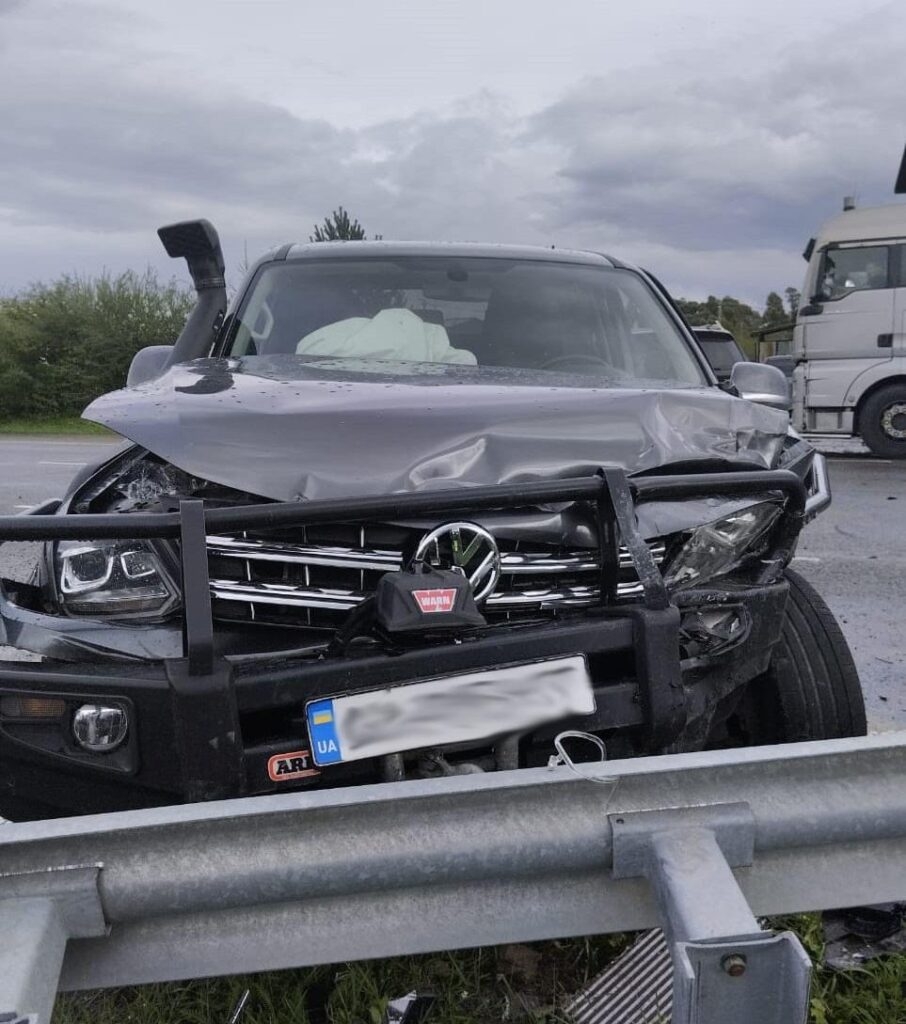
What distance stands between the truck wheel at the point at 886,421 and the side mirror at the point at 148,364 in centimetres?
1088

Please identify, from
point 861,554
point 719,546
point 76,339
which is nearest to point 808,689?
point 719,546

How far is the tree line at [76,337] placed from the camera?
2266cm

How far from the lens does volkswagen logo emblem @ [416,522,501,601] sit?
1.96 m

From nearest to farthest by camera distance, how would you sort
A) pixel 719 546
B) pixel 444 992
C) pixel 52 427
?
pixel 444 992, pixel 719 546, pixel 52 427

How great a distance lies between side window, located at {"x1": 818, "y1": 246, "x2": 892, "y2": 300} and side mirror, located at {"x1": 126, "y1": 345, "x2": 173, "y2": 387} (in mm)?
10770

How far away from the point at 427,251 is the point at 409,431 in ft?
5.99

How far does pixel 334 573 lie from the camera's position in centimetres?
205

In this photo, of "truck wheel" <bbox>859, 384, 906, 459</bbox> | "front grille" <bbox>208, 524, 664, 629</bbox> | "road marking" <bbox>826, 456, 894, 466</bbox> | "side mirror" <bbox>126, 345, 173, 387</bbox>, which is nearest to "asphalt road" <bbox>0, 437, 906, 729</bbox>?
"road marking" <bbox>826, 456, 894, 466</bbox>

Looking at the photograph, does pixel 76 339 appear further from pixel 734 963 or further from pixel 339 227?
pixel 734 963

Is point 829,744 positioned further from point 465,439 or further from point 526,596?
point 465,439

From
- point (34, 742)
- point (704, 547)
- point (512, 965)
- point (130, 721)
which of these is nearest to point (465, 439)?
Answer: point (704, 547)

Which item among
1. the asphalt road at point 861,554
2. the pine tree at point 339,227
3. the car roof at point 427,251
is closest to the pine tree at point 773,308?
the pine tree at point 339,227

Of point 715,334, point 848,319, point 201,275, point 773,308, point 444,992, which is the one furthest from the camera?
point 773,308

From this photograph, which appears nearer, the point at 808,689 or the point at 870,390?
the point at 808,689
